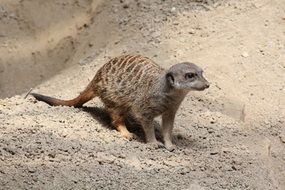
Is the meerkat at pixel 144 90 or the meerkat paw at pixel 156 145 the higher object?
the meerkat at pixel 144 90

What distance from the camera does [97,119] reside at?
3.05m

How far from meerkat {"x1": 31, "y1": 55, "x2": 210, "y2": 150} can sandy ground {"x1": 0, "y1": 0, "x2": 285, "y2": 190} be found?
9cm

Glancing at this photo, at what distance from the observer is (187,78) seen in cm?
268

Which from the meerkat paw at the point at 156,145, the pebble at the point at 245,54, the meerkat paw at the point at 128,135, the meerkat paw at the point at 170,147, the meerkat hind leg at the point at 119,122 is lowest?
the pebble at the point at 245,54

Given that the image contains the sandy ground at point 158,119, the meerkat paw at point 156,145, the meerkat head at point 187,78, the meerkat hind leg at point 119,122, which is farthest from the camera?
the meerkat hind leg at point 119,122

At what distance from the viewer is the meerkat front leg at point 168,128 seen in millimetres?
2830

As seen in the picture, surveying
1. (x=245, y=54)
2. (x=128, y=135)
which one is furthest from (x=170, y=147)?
(x=245, y=54)

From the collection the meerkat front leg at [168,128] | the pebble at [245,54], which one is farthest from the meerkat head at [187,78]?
the pebble at [245,54]

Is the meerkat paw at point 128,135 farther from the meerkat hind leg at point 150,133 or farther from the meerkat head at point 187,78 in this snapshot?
the meerkat head at point 187,78

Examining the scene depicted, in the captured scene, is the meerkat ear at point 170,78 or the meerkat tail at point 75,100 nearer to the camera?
the meerkat ear at point 170,78

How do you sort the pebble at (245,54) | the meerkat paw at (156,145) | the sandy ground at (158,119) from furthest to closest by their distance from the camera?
the pebble at (245,54), the meerkat paw at (156,145), the sandy ground at (158,119)

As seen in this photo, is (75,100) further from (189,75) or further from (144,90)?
(189,75)

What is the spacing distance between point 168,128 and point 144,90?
0.21 metres

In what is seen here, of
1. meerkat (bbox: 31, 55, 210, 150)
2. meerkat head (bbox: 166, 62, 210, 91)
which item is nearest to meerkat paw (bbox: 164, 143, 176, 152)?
meerkat (bbox: 31, 55, 210, 150)
